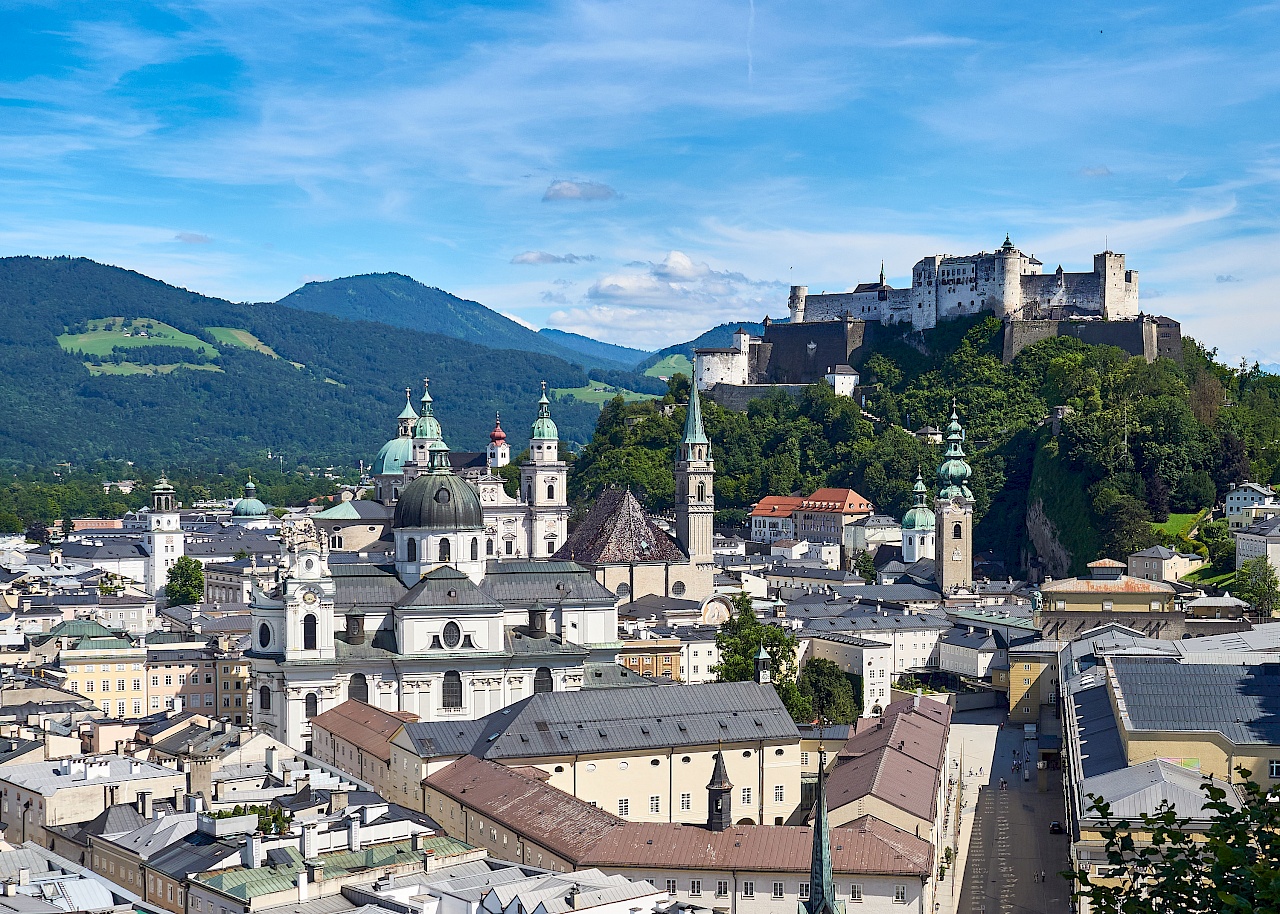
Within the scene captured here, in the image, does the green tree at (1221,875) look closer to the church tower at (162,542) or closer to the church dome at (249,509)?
the church tower at (162,542)

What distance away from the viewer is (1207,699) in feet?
159

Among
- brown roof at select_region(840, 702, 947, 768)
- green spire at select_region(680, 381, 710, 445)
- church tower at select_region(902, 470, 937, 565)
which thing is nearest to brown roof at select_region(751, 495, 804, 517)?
church tower at select_region(902, 470, 937, 565)

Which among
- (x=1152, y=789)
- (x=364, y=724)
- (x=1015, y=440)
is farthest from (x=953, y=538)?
(x=1152, y=789)

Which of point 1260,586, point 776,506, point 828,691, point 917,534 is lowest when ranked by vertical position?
point 828,691

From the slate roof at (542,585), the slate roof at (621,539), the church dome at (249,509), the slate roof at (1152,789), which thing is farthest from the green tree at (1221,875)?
the church dome at (249,509)

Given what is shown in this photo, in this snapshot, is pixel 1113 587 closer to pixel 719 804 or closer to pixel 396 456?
pixel 719 804

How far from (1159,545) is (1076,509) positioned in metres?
9.85

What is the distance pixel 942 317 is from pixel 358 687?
76064 mm

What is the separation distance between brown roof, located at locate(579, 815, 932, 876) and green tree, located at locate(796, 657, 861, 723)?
27556 millimetres

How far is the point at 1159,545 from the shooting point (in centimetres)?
9181

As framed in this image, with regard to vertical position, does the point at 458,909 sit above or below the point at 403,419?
below

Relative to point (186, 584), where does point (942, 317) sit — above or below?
above

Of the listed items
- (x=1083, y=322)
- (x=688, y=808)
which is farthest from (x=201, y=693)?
(x=1083, y=322)

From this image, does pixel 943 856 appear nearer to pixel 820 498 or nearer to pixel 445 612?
pixel 445 612
